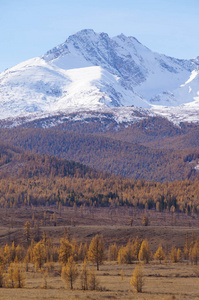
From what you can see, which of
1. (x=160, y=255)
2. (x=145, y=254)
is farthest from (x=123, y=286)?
(x=160, y=255)

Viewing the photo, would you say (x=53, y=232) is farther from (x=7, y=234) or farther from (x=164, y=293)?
(x=164, y=293)

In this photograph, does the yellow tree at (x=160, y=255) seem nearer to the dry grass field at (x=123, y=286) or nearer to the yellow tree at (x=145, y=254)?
the yellow tree at (x=145, y=254)

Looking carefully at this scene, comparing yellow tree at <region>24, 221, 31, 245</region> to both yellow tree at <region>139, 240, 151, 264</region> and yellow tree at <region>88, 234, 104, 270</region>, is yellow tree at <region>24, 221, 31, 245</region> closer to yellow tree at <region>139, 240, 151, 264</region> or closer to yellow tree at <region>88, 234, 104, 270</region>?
yellow tree at <region>139, 240, 151, 264</region>

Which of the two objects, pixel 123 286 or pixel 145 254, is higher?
pixel 145 254

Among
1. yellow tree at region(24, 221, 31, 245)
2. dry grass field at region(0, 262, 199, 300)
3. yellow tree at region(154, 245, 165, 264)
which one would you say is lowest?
dry grass field at region(0, 262, 199, 300)

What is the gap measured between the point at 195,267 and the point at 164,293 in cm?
3403

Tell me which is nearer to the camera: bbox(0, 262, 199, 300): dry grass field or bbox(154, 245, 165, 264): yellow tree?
bbox(0, 262, 199, 300): dry grass field

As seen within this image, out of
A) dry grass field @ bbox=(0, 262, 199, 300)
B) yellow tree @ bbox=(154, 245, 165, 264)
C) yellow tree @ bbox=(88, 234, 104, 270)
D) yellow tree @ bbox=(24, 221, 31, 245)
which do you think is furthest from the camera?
yellow tree @ bbox=(24, 221, 31, 245)

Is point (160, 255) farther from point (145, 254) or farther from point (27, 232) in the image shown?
point (27, 232)

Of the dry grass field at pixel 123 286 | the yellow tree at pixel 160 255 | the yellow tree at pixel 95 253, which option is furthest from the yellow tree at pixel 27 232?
the dry grass field at pixel 123 286

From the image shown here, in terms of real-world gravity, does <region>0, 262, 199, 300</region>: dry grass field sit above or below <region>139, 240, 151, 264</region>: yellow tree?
below

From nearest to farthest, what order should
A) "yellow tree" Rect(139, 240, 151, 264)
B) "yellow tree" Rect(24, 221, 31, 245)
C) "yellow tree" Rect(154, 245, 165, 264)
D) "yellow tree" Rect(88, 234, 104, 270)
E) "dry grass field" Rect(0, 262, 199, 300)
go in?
1. "dry grass field" Rect(0, 262, 199, 300)
2. "yellow tree" Rect(88, 234, 104, 270)
3. "yellow tree" Rect(139, 240, 151, 264)
4. "yellow tree" Rect(154, 245, 165, 264)
5. "yellow tree" Rect(24, 221, 31, 245)

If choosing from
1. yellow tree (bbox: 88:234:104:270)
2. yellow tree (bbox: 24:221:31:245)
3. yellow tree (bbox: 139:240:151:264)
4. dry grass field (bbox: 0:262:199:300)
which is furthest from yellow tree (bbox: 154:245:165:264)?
yellow tree (bbox: 24:221:31:245)

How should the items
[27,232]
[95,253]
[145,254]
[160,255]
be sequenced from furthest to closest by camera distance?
[27,232]
[160,255]
[145,254]
[95,253]
